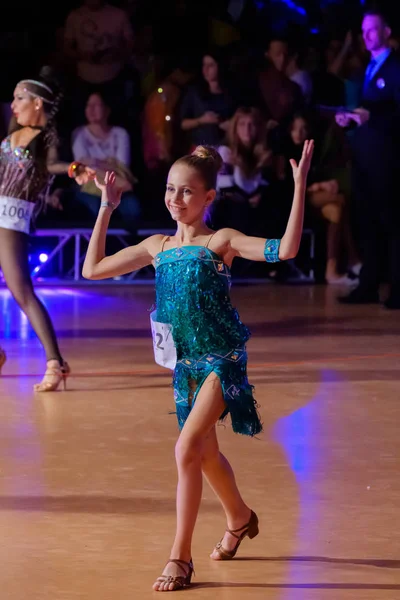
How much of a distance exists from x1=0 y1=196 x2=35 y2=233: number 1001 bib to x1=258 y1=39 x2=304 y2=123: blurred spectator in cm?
657

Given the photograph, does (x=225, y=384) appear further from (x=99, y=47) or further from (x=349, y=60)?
(x=349, y=60)

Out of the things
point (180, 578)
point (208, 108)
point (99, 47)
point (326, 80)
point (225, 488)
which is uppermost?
point (99, 47)

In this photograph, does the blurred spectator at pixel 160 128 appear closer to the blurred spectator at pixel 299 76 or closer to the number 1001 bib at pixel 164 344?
the blurred spectator at pixel 299 76

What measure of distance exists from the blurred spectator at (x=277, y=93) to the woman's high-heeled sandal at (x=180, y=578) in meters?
9.65

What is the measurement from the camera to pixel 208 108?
12.6 m

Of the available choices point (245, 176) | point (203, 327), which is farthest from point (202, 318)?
point (245, 176)

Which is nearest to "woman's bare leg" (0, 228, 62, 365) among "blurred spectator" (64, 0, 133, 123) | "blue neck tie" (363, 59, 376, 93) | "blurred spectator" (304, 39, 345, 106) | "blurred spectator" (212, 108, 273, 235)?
"blue neck tie" (363, 59, 376, 93)

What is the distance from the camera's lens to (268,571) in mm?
3871

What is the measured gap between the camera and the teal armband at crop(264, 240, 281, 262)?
387cm

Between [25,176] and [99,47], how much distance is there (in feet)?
20.8

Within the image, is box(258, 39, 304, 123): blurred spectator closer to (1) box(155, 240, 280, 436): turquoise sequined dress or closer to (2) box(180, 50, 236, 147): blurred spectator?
(2) box(180, 50, 236, 147): blurred spectator

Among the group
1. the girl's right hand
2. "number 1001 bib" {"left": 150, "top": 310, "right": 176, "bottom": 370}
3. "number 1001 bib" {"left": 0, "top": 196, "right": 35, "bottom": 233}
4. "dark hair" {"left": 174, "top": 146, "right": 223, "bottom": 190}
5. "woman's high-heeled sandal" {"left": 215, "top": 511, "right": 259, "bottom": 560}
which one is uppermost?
"dark hair" {"left": 174, "top": 146, "right": 223, "bottom": 190}

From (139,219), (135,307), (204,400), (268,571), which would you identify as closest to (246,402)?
(204,400)

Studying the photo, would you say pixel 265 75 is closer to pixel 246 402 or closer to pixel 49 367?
pixel 49 367
